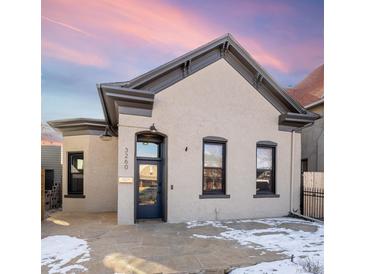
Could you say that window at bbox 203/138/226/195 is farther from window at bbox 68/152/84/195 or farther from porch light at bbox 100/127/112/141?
window at bbox 68/152/84/195

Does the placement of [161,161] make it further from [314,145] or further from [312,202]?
[314,145]

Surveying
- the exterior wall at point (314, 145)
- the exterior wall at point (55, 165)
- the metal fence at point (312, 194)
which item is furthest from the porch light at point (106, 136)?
the exterior wall at point (314, 145)

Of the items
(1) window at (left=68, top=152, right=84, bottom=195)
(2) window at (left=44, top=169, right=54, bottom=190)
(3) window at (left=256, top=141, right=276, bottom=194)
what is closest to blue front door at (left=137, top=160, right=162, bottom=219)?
(1) window at (left=68, top=152, right=84, bottom=195)

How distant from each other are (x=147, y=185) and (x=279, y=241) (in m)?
4.17

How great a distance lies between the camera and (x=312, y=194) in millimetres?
9148

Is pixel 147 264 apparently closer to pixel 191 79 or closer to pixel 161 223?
pixel 161 223

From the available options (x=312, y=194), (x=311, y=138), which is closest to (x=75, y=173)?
(x=312, y=194)

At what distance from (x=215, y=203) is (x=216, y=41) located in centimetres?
561

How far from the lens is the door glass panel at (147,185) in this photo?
768 cm

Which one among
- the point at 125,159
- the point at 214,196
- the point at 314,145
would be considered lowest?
the point at 214,196

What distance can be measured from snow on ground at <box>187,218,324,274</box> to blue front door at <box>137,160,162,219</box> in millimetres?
1259
